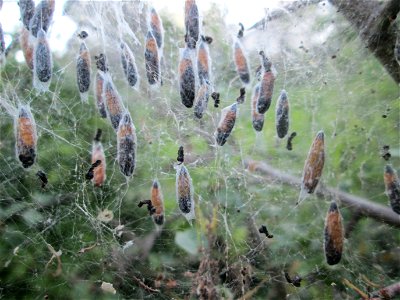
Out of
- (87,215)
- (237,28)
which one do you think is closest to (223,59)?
(237,28)

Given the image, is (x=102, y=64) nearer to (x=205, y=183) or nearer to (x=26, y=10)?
(x=26, y=10)

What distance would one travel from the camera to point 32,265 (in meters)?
2.27

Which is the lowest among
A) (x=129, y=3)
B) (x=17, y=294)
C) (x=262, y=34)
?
(x=17, y=294)

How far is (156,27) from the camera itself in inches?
86.3

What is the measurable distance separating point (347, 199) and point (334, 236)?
0.42 m

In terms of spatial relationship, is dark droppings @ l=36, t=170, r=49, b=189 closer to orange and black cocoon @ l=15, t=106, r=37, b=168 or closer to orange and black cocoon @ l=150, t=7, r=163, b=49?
orange and black cocoon @ l=15, t=106, r=37, b=168

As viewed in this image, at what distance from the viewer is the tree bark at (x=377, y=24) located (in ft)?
6.62

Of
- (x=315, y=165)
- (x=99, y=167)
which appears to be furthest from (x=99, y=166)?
(x=315, y=165)

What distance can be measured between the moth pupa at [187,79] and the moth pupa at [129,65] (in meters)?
0.30

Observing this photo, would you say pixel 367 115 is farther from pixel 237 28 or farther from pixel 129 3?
pixel 129 3

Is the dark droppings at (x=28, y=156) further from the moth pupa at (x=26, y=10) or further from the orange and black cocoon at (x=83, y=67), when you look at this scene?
the moth pupa at (x=26, y=10)

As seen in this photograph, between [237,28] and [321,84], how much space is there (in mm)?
657

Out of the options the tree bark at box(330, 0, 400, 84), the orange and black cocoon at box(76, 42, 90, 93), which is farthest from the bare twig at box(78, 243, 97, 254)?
the tree bark at box(330, 0, 400, 84)

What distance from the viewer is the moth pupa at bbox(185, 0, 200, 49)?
80.9 inches
